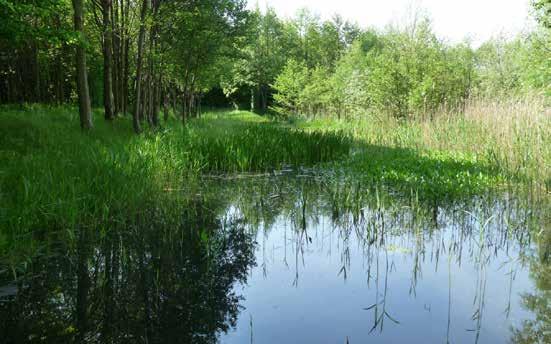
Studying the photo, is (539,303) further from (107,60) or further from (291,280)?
(107,60)

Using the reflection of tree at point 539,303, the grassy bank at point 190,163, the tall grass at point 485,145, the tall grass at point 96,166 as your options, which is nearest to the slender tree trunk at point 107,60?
the grassy bank at point 190,163

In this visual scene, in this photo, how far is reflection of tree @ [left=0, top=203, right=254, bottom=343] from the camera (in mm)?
2811

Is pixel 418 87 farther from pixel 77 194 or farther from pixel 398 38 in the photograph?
pixel 77 194

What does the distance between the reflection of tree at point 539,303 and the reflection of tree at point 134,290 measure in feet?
6.87

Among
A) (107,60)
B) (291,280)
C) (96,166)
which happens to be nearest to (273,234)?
(291,280)

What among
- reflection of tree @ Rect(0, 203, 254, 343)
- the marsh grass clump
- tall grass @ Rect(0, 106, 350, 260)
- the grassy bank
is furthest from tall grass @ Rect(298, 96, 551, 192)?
reflection of tree @ Rect(0, 203, 254, 343)

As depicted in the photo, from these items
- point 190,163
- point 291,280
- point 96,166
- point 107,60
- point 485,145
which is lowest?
point 291,280

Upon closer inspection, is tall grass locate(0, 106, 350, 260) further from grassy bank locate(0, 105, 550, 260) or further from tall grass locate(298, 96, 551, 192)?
tall grass locate(298, 96, 551, 192)

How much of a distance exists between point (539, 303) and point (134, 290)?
3272 millimetres


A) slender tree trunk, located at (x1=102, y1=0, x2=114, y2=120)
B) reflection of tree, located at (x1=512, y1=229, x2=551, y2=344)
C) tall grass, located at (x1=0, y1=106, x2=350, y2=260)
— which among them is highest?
slender tree trunk, located at (x1=102, y1=0, x2=114, y2=120)

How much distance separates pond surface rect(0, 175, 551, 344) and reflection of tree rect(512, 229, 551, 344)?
0.04 ft

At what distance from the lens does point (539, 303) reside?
3.33 metres

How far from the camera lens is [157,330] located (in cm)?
286

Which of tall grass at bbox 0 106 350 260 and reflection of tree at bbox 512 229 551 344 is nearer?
reflection of tree at bbox 512 229 551 344
